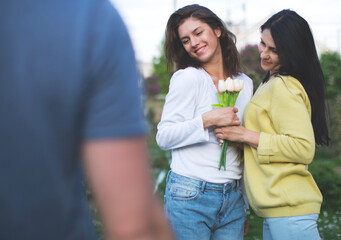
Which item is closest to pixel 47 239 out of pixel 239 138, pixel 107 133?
pixel 107 133

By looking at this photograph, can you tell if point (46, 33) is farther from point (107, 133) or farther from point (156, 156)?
point (156, 156)

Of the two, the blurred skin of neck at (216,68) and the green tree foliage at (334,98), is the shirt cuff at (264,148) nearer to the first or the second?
the blurred skin of neck at (216,68)

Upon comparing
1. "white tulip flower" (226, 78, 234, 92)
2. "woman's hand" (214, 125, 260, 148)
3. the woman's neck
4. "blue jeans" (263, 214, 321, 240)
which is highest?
the woman's neck

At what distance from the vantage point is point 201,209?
7.19 feet

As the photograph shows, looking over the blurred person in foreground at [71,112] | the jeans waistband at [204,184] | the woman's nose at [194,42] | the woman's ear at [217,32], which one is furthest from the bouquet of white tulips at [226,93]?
the blurred person in foreground at [71,112]

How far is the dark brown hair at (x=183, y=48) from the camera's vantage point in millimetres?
2471

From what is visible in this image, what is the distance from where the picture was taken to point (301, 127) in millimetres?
2039

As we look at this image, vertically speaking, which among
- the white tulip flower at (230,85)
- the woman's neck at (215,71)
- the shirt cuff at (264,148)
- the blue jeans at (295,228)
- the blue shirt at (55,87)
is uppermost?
the blue shirt at (55,87)

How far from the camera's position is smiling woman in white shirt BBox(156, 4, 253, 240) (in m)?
2.19

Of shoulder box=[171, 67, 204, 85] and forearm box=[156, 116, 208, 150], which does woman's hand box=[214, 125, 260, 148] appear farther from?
shoulder box=[171, 67, 204, 85]

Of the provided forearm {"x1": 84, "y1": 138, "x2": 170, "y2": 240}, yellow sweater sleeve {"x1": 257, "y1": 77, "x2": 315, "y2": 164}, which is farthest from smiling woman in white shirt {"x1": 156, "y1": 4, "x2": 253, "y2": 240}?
forearm {"x1": 84, "y1": 138, "x2": 170, "y2": 240}

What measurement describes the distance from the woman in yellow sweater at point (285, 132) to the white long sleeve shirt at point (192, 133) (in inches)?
4.0

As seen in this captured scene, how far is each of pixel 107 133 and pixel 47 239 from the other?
0.23 m

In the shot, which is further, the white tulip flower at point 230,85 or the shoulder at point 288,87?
the white tulip flower at point 230,85
